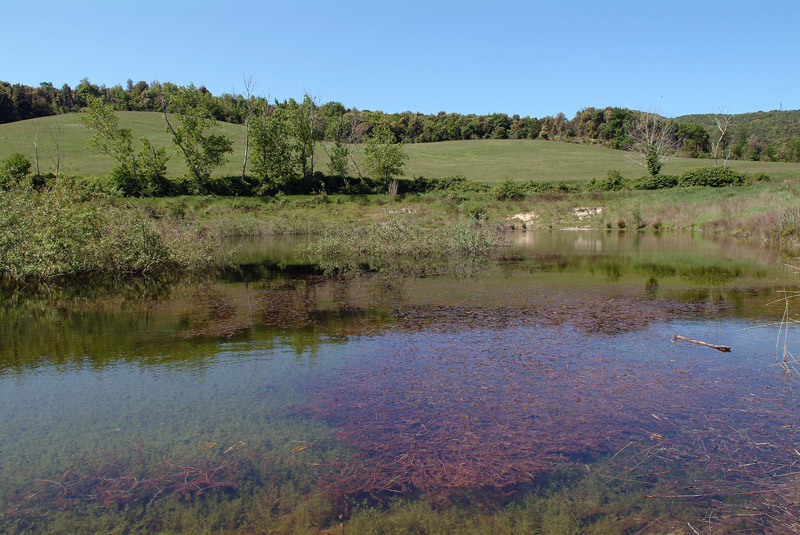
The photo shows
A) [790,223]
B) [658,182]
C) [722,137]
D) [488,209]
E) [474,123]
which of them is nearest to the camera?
[790,223]

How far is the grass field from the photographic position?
65562 millimetres

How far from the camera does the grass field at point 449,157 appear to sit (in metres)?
65.6

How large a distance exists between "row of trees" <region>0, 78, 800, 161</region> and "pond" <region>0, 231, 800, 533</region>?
89539mm

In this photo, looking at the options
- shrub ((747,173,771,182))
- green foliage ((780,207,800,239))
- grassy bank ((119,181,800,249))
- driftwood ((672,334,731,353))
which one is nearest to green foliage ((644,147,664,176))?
shrub ((747,173,771,182))

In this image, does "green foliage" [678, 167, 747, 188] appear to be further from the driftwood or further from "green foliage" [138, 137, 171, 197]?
"green foliage" [138, 137, 171, 197]

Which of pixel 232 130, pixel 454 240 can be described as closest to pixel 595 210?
pixel 454 240

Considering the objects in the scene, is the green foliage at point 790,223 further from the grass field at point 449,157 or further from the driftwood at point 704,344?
the grass field at point 449,157

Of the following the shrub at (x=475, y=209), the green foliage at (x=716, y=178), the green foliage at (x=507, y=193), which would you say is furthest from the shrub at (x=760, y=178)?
the shrub at (x=475, y=209)

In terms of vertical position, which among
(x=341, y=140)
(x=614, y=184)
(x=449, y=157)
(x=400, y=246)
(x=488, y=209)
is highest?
(x=341, y=140)

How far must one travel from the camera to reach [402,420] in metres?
6.59

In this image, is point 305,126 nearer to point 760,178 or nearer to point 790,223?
point 790,223

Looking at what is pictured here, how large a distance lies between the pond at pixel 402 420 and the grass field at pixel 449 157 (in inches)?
2165

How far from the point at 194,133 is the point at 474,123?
7759cm

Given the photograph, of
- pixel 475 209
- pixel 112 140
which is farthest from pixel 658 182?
pixel 112 140
